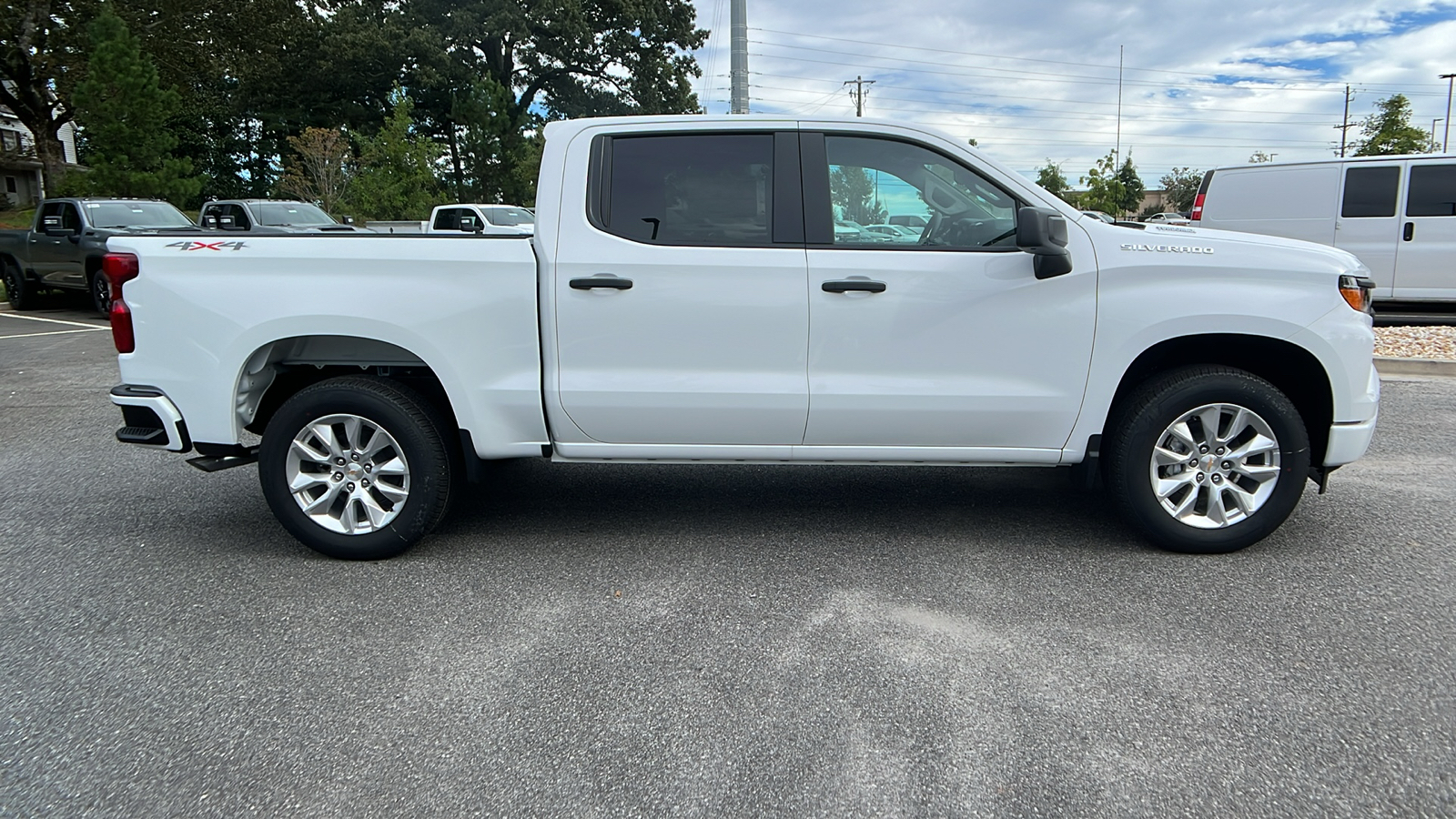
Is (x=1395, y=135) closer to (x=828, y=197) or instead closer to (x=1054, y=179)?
(x=1054, y=179)

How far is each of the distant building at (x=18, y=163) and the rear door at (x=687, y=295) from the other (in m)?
54.0

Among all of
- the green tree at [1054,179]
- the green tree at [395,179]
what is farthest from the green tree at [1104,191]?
the green tree at [395,179]

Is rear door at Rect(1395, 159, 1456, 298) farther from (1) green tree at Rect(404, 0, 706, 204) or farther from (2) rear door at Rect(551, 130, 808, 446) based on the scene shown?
(1) green tree at Rect(404, 0, 706, 204)

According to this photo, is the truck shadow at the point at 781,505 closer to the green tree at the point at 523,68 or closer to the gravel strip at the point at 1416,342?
the gravel strip at the point at 1416,342

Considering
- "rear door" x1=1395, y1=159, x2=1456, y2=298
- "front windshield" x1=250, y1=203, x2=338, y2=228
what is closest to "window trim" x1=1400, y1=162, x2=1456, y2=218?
"rear door" x1=1395, y1=159, x2=1456, y2=298

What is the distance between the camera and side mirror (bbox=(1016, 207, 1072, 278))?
12.5 ft

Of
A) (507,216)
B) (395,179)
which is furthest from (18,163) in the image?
(507,216)

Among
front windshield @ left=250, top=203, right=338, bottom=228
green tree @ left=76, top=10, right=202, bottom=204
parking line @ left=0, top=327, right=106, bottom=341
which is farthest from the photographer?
green tree @ left=76, top=10, right=202, bottom=204

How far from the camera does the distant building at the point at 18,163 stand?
48.5 meters

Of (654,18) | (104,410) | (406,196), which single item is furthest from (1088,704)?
(654,18)

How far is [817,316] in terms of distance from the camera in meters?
4.11

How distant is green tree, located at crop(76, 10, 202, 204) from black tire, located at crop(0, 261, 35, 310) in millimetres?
9120

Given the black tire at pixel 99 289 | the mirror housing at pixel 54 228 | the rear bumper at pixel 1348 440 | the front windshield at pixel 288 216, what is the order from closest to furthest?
the rear bumper at pixel 1348 440 → the black tire at pixel 99 289 → the mirror housing at pixel 54 228 → the front windshield at pixel 288 216

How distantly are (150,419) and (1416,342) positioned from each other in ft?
37.8
